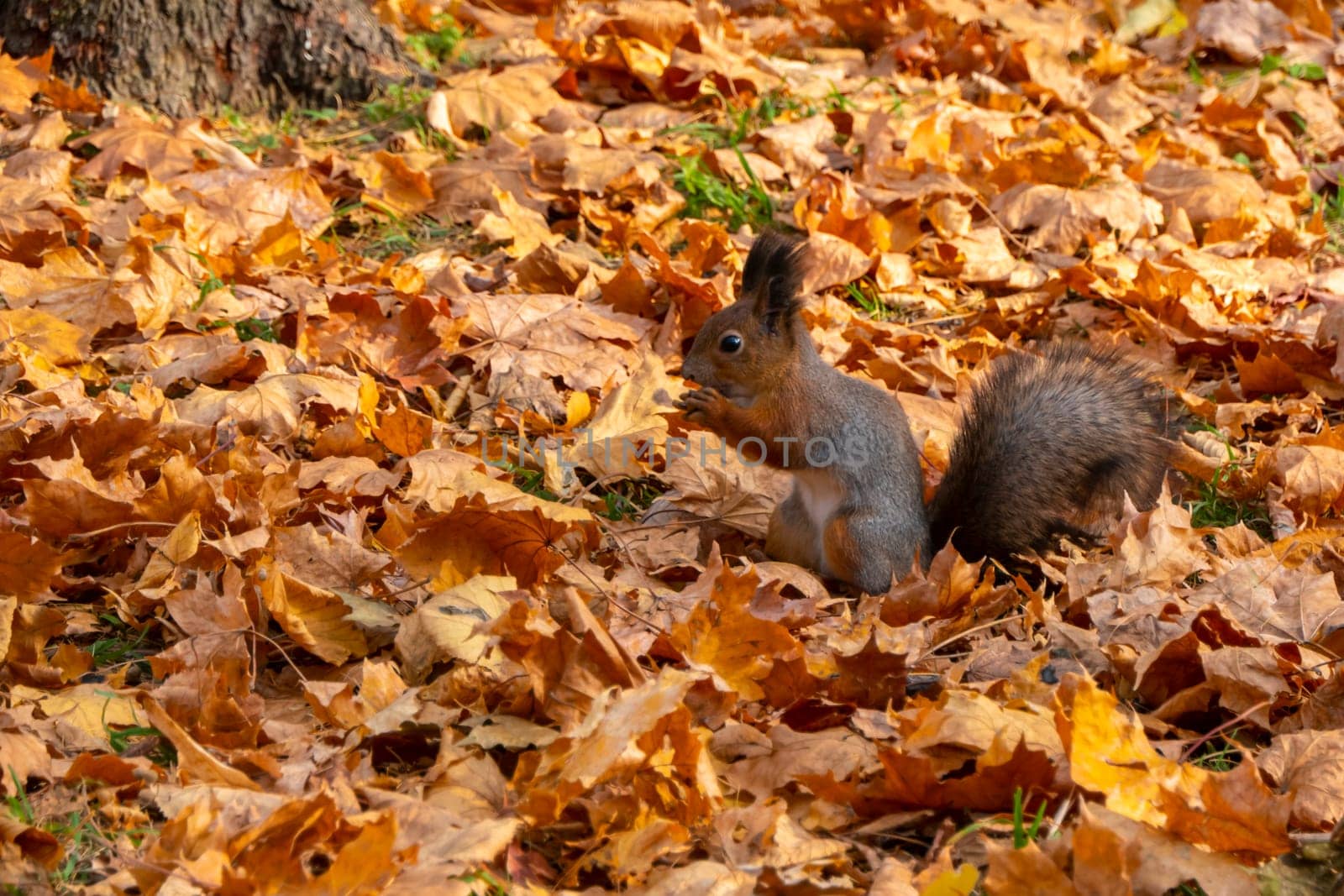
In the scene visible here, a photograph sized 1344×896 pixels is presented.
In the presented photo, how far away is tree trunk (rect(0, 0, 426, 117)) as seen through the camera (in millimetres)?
4195

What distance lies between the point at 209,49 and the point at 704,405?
2.45m

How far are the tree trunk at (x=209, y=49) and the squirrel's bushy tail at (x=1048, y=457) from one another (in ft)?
8.82

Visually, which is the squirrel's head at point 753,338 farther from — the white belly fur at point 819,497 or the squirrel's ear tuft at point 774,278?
the white belly fur at point 819,497

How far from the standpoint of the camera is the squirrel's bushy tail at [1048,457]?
271 centimetres

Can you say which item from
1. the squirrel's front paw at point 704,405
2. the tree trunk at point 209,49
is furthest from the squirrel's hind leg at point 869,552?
the tree trunk at point 209,49

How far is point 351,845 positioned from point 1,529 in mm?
1056

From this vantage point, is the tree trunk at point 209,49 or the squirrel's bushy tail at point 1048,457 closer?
the squirrel's bushy tail at point 1048,457

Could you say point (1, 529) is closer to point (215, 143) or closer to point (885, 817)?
point (885, 817)

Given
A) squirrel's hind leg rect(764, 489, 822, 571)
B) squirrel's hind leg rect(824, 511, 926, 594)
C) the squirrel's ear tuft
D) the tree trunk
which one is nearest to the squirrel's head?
the squirrel's ear tuft

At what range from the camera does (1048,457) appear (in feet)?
8.97

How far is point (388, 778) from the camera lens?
1.83 m

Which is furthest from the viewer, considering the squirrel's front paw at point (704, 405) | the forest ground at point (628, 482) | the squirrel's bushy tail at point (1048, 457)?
the squirrel's front paw at point (704, 405)

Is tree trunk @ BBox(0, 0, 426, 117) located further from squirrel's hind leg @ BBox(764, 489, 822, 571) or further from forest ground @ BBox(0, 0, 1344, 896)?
squirrel's hind leg @ BBox(764, 489, 822, 571)

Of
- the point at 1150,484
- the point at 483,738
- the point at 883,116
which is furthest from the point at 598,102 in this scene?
the point at 483,738
